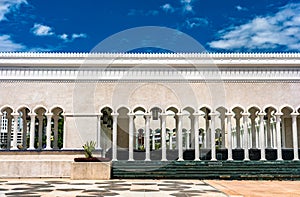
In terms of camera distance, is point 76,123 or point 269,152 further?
point 269,152

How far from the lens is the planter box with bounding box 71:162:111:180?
1861cm

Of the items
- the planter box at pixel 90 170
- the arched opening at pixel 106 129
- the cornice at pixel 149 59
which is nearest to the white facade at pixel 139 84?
the cornice at pixel 149 59

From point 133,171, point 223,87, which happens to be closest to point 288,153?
point 223,87

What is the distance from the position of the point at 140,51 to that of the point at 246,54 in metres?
6.98

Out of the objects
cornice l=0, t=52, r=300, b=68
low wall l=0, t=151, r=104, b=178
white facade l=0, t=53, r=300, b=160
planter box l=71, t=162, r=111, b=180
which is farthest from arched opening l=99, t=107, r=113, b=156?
planter box l=71, t=162, r=111, b=180

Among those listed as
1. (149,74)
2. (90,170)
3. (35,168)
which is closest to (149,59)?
(149,74)

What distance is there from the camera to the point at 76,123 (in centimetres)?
2431

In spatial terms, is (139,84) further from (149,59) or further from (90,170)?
(90,170)

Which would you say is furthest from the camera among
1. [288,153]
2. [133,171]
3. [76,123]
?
[288,153]

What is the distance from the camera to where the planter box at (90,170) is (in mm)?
18609

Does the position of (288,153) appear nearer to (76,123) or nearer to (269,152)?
(269,152)

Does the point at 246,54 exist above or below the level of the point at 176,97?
above

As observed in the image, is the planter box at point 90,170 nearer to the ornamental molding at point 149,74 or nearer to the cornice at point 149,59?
the ornamental molding at point 149,74

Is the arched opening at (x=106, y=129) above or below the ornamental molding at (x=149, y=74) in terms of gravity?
below
